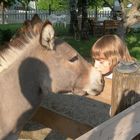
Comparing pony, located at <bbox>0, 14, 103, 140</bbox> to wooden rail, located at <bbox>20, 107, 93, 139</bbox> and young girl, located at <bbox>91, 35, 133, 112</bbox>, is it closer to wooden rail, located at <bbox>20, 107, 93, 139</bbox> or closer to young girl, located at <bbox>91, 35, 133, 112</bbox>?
wooden rail, located at <bbox>20, 107, 93, 139</bbox>

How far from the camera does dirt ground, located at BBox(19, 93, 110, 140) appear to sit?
5.20m

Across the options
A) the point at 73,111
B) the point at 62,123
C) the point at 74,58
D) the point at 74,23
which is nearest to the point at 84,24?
the point at 74,23

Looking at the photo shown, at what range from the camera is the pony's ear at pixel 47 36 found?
2529 millimetres

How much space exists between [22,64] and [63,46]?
1.05 ft

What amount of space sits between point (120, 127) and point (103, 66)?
1.36m

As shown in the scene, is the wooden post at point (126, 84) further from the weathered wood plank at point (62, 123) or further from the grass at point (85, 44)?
the grass at point (85, 44)

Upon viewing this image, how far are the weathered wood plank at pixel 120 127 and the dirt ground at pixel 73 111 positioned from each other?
3126mm

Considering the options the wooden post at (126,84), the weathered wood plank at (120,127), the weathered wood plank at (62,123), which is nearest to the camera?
the weathered wood plank at (120,127)

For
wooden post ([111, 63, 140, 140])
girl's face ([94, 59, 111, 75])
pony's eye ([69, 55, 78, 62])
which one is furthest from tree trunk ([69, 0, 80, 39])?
wooden post ([111, 63, 140, 140])

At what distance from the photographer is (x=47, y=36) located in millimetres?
2594

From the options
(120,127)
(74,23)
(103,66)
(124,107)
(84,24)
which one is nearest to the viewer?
(120,127)

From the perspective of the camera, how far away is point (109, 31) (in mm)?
21016

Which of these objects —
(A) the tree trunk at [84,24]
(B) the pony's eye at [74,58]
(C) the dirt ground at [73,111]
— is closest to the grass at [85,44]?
(A) the tree trunk at [84,24]

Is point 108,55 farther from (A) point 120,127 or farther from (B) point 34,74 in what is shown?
(A) point 120,127
